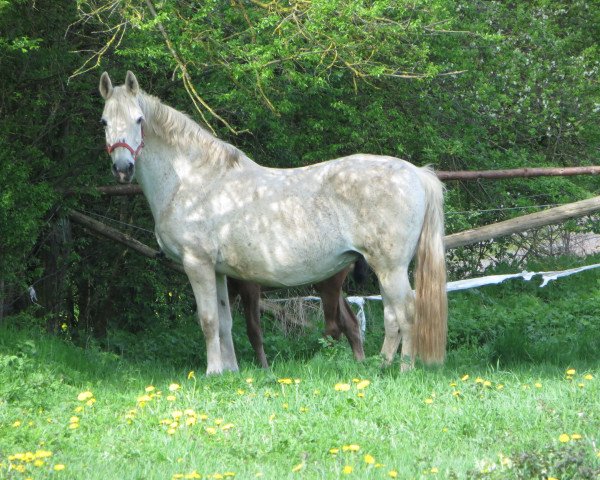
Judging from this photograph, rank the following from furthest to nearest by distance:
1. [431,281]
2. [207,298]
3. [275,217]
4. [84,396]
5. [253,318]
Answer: [253,318] → [207,298] → [275,217] → [431,281] → [84,396]

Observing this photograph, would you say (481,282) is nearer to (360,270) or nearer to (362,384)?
(360,270)

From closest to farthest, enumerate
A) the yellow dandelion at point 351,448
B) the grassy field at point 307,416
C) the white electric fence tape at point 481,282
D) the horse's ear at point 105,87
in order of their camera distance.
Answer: the grassy field at point 307,416
the yellow dandelion at point 351,448
the horse's ear at point 105,87
the white electric fence tape at point 481,282

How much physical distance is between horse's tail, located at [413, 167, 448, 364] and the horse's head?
231cm

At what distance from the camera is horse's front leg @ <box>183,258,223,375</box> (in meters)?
8.17

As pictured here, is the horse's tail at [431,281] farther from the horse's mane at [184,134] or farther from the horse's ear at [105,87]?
the horse's ear at [105,87]

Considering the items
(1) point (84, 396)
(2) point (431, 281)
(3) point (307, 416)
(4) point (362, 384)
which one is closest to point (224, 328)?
(2) point (431, 281)

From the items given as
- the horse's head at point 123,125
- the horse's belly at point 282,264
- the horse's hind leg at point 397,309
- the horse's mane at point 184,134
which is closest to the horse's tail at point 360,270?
the horse's belly at point 282,264

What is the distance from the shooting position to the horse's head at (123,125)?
7.87 m

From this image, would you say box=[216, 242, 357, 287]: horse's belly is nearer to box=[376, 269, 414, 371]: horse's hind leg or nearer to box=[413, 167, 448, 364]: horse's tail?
box=[376, 269, 414, 371]: horse's hind leg

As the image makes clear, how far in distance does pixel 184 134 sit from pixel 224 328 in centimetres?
169

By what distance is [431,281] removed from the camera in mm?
7812

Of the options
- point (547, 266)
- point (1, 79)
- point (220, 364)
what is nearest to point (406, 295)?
point (220, 364)

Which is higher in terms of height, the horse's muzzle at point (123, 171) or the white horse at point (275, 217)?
the horse's muzzle at point (123, 171)

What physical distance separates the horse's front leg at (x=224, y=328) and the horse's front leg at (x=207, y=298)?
0.60 feet
